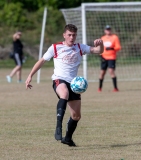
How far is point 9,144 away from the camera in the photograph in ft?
24.4

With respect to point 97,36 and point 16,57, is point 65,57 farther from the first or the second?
point 97,36

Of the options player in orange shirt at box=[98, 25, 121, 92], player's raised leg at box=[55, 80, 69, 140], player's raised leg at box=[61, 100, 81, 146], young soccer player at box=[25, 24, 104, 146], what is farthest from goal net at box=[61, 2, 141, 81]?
player's raised leg at box=[55, 80, 69, 140]

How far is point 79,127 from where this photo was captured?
9008 millimetres

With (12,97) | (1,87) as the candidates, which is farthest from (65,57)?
(1,87)

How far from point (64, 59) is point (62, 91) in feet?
1.60

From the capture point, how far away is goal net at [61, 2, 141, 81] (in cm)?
1892

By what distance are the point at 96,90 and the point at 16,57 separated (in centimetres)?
409

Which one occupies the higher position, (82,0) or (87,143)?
(82,0)

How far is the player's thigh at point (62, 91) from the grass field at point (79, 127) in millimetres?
678

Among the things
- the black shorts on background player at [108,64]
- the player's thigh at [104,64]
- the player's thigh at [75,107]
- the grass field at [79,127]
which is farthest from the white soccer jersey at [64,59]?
the player's thigh at [104,64]

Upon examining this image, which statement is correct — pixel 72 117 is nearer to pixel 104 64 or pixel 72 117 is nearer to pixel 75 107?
pixel 75 107

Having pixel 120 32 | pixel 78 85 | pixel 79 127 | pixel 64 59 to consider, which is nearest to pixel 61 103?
pixel 78 85

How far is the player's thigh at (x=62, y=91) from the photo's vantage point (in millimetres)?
7098

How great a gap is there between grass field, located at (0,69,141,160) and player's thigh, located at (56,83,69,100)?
678 mm
